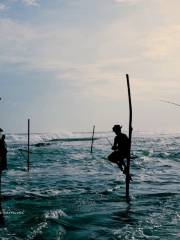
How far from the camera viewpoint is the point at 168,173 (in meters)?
28.2

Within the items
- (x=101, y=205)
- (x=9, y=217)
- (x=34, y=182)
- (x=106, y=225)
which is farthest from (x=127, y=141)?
(x=34, y=182)

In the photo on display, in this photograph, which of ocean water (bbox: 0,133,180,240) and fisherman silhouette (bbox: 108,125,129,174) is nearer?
ocean water (bbox: 0,133,180,240)

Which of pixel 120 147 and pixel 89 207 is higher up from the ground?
pixel 120 147

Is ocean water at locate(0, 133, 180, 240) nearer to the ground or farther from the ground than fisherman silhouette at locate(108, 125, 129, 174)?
nearer to the ground

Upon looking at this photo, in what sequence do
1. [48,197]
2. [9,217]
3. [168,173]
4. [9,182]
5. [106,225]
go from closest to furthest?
[106,225], [9,217], [48,197], [9,182], [168,173]

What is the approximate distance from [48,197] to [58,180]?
5.99 m

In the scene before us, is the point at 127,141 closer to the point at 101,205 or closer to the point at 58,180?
the point at 101,205

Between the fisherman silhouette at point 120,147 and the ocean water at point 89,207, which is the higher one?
the fisherman silhouette at point 120,147

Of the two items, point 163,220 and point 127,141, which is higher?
point 127,141

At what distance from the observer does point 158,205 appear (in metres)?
16.8

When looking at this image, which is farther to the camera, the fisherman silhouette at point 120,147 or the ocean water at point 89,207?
the fisherman silhouette at point 120,147

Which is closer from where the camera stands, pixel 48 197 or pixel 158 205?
pixel 158 205

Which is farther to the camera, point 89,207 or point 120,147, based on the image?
point 89,207

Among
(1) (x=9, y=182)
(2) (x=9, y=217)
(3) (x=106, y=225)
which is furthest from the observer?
(1) (x=9, y=182)
